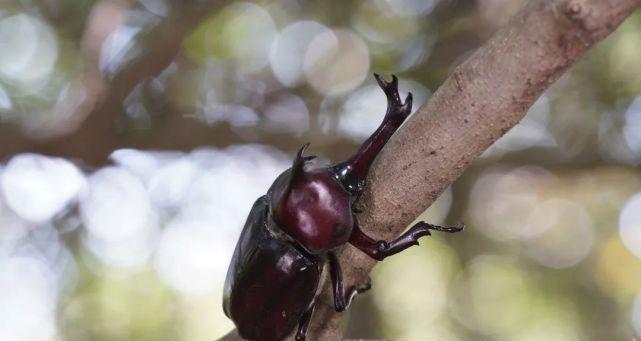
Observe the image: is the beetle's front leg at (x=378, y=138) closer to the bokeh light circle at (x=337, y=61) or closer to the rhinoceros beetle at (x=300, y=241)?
the rhinoceros beetle at (x=300, y=241)

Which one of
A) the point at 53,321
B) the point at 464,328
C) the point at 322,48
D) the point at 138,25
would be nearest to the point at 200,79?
the point at 138,25

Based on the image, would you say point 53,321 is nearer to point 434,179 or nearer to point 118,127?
point 118,127

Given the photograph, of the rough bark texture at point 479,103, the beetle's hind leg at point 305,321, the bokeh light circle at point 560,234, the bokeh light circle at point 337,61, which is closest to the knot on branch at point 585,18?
the rough bark texture at point 479,103

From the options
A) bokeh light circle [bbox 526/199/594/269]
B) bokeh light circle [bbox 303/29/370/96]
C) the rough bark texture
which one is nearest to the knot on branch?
the rough bark texture

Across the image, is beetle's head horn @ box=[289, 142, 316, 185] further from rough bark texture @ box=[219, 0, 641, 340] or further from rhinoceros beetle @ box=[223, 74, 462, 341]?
rough bark texture @ box=[219, 0, 641, 340]

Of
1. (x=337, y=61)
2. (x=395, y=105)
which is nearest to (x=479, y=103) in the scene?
(x=395, y=105)

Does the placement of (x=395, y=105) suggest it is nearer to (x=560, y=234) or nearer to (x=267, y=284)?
(x=267, y=284)

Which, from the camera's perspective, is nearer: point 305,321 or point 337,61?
point 305,321
